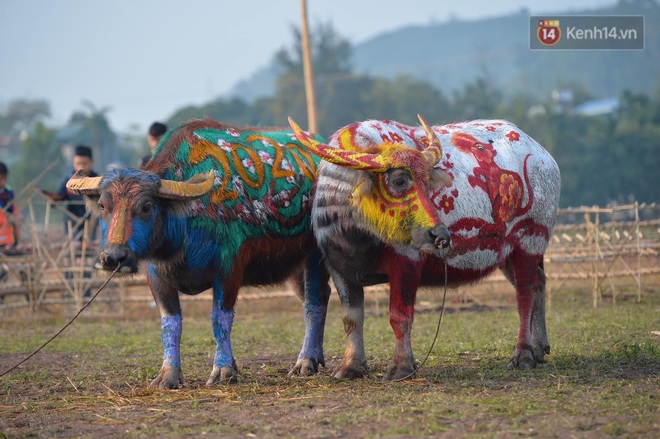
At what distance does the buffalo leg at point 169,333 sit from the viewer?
7.57 m

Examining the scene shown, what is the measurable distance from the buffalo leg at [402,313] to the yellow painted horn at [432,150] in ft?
2.66

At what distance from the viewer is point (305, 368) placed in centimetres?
820

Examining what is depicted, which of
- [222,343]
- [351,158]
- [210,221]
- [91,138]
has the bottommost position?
[222,343]

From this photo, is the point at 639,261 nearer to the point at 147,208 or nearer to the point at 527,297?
the point at 527,297

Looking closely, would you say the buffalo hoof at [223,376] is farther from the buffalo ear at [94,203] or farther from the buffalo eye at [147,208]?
the buffalo ear at [94,203]

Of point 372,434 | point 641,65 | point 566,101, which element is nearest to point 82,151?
point 372,434

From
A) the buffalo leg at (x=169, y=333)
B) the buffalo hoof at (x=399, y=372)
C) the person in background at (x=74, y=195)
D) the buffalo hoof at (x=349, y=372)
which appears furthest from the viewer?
the person in background at (x=74, y=195)

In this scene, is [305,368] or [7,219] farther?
[7,219]

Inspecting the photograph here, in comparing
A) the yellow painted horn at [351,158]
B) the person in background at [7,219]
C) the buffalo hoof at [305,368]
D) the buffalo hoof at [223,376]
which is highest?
the yellow painted horn at [351,158]

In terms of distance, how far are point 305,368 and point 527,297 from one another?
200 centimetres

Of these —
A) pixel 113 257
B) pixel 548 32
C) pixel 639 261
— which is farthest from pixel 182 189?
pixel 548 32

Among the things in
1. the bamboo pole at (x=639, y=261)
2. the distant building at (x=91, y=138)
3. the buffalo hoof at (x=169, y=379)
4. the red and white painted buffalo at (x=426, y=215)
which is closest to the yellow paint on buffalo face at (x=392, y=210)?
the red and white painted buffalo at (x=426, y=215)

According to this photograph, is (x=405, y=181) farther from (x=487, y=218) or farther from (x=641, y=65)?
(x=641, y=65)

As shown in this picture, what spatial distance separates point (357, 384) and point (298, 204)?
1716mm
